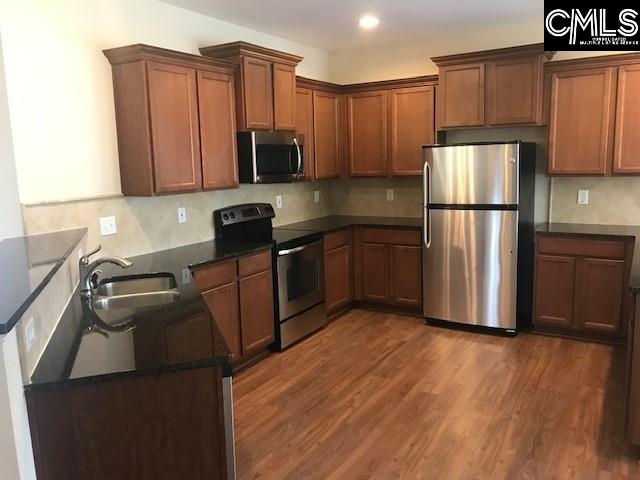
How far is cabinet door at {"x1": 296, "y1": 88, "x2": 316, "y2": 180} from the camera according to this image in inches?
188

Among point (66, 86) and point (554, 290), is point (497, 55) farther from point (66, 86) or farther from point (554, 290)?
point (66, 86)

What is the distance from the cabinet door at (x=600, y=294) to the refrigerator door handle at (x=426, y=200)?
48.4 inches

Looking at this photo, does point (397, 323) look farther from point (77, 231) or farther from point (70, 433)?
point (70, 433)

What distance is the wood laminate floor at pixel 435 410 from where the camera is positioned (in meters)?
2.61

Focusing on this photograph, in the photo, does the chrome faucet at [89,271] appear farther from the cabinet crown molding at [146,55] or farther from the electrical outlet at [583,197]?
the electrical outlet at [583,197]

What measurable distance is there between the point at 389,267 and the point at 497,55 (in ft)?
6.88

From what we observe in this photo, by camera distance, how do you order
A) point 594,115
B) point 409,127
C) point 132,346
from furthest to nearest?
point 409,127, point 594,115, point 132,346

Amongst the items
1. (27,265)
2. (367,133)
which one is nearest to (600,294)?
(367,133)

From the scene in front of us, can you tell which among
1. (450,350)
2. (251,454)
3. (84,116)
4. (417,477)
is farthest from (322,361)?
(84,116)

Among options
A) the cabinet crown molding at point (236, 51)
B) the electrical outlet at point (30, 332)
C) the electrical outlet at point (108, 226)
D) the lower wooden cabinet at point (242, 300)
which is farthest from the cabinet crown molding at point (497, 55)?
the electrical outlet at point (30, 332)

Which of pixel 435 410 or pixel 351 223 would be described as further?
pixel 351 223

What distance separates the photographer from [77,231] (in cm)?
306

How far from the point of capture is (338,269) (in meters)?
4.97

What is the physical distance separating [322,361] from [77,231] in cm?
196
